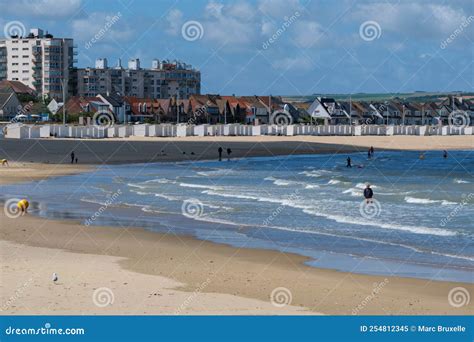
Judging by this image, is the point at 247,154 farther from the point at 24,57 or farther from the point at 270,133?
the point at 24,57

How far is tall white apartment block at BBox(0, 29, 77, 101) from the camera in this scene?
574 ft

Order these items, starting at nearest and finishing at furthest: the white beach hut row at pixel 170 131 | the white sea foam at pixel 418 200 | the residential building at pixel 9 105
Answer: the white sea foam at pixel 418 200 → the white beach hut row at pixel 170 131 → the residential building at pixel 9 105

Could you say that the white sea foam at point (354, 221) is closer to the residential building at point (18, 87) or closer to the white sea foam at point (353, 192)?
the white sea foam at point (353, 192)

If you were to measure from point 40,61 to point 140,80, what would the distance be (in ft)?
65.8

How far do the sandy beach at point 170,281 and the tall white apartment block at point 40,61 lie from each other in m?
148

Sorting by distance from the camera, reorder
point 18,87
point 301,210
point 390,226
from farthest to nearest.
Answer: point 18,87 < point 301,210 < point 390,226

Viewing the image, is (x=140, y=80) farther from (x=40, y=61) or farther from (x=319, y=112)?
(x=319, y=112)

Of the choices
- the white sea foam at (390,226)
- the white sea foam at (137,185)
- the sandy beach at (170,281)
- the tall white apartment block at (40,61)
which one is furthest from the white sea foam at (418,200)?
the tall white apartment block at (40,61)

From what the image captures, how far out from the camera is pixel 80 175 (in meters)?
47.2

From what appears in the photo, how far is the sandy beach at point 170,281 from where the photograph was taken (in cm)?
1327

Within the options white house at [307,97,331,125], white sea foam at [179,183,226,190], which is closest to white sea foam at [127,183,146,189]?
white sea foam at [179,183,226,190]

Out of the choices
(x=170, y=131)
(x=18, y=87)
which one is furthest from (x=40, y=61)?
(x=170, y=131)

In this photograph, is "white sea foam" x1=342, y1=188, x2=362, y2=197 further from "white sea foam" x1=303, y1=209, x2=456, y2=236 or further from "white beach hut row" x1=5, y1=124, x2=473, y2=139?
"white beach hut row" x1=5, y1=124, x2=473, y2=139

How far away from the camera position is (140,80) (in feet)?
612
